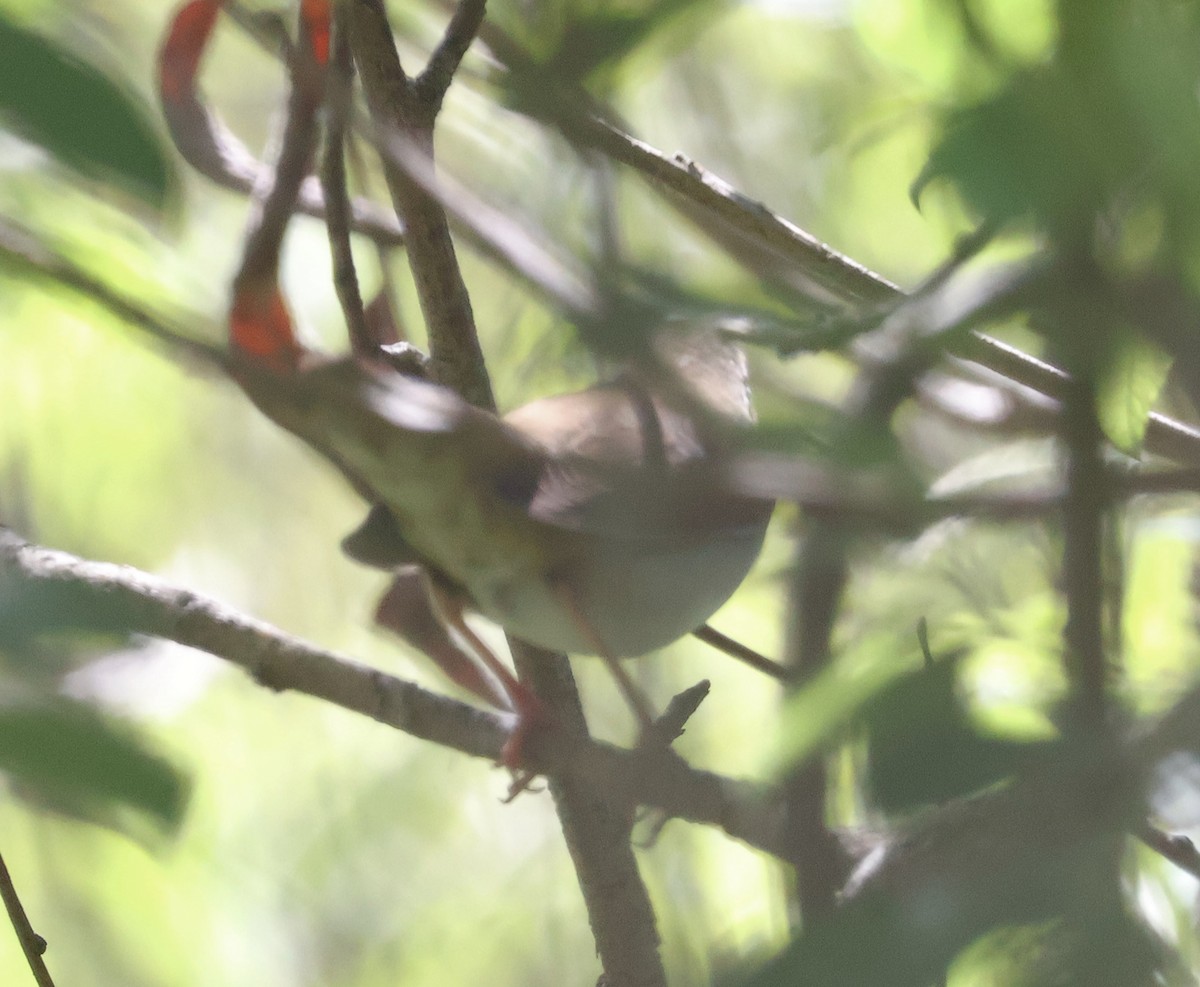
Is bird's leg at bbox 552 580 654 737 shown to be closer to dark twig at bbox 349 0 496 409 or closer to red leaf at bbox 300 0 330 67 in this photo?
dark twig at bbox 349 0 496 409

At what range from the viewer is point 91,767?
0.35 meters

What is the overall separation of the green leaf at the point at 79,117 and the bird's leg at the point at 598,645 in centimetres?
103

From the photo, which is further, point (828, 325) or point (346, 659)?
point (346, 659)

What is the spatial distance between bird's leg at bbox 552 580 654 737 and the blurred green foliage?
23cm

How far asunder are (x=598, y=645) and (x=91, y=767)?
3.31 feet

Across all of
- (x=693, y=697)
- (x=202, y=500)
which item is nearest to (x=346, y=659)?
(x=693, y=697)

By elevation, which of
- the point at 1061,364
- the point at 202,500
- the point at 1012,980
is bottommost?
the point at 1012,980

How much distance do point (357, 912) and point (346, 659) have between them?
3.95 ft

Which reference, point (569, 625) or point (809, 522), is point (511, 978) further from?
point (809, 522)

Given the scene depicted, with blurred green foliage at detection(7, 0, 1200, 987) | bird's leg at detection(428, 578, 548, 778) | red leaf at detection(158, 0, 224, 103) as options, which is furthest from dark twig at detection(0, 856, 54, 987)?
red leaf at detection(158, 0, 224, 103)

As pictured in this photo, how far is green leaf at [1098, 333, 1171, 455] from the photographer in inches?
14.4

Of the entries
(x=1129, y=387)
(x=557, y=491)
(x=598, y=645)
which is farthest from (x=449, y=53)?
(x=1129, y=387)

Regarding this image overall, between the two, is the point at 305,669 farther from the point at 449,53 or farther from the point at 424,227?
the point at 449,53

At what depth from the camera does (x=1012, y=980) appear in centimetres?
32
